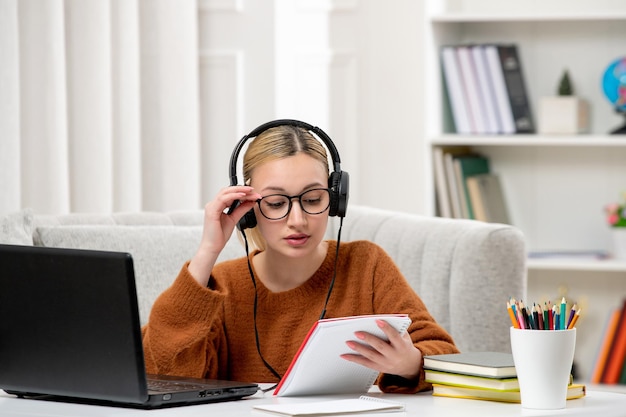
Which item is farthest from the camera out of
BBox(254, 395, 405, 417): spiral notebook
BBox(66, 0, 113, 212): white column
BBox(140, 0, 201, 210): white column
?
BBox(140, 0, 201, 210): white column

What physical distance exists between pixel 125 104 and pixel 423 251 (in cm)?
108

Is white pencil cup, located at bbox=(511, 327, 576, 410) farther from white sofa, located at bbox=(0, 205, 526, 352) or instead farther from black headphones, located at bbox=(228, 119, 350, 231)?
white sofa, located at bbox=(0, 205, 526, 352)

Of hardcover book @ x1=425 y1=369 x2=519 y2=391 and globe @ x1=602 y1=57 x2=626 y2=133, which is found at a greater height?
globe @ x1=602 y1=57 x2=626 y2=133

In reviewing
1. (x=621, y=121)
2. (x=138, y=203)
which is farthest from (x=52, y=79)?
(x=621, y=121)

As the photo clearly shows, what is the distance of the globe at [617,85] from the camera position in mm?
3277

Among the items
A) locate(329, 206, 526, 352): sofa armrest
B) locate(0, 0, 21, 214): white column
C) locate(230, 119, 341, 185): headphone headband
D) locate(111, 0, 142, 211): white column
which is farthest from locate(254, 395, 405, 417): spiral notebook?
locate(111, 0, 142, 211): white column

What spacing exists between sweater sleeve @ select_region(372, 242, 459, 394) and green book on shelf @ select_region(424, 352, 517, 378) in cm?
3

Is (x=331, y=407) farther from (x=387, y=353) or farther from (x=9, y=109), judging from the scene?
(x=9, y=109)

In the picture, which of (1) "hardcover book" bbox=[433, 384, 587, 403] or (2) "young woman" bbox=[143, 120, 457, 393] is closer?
(1) "hardcover book" bbox=[433, 384, 587, 403]

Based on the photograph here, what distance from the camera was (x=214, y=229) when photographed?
1504 millimetres

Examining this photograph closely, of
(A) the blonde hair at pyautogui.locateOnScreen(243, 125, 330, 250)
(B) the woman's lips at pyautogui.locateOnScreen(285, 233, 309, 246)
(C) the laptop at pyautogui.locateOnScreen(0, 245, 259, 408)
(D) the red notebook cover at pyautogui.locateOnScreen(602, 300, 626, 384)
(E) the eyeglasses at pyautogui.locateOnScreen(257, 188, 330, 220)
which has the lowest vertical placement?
(D) the red notebook cover at pyautogui.locateOnScreen(602, 300, 626, 384)

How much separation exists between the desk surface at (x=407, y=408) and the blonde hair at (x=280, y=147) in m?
0.40

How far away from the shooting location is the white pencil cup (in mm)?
1231

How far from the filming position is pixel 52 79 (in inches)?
98.3
